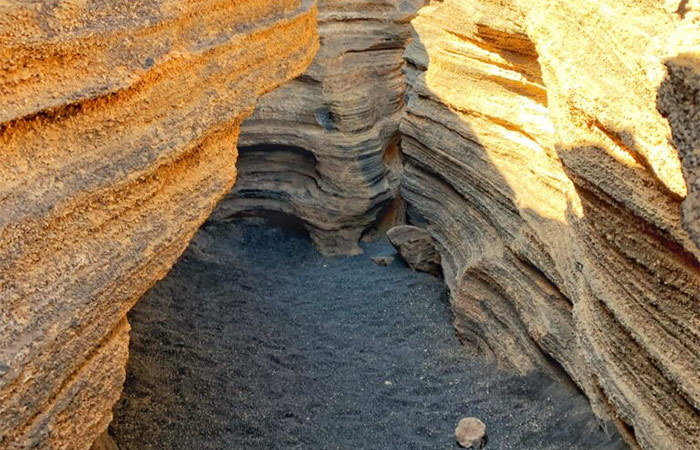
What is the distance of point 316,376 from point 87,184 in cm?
290

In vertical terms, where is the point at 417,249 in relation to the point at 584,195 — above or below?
below

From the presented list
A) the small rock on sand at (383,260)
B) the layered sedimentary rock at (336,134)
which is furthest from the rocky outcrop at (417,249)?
the layered sedimentary rock at (336,134)

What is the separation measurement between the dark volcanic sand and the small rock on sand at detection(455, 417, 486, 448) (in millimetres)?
57

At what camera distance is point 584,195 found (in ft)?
8.26

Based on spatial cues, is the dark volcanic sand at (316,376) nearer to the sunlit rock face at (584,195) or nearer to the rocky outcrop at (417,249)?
the rocky outcrop at (417,249)

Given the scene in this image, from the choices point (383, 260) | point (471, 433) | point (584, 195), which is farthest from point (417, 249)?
point (584, 195)

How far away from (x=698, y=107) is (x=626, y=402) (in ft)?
3.48

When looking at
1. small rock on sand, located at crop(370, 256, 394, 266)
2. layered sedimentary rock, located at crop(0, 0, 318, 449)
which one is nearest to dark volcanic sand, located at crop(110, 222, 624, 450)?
small rock on sand, located at crop(370, 256, 394, 266)

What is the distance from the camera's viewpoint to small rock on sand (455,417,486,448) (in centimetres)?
392

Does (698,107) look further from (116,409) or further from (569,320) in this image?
(116,409)

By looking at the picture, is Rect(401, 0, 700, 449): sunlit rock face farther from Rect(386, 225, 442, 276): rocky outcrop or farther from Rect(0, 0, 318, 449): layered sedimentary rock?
Rect(0, 0, 318, 449): layered sedimentary rock

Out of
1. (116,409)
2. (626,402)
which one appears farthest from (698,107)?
(116,409)

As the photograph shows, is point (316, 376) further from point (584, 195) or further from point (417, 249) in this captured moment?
→ point (584, 195)

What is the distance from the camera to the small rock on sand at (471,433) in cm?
392
